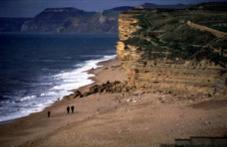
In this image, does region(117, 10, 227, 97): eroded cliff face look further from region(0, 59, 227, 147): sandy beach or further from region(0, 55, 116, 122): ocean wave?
region(0, 55, 116, 122): ocean wave

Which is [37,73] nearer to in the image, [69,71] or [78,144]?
[69,71]

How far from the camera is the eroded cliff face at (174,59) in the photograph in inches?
1382

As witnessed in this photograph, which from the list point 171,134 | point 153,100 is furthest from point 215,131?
point 153,100

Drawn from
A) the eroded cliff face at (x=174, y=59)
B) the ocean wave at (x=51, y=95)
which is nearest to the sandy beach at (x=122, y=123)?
the eroded cliff face at (x=174, y=59)

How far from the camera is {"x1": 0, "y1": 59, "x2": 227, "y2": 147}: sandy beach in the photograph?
23484mm

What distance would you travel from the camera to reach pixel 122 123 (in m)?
27.1

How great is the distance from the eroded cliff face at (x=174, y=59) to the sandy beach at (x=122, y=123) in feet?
5.53

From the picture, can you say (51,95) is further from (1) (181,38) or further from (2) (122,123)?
(2) (122,123)

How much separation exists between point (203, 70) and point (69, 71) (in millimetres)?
39500

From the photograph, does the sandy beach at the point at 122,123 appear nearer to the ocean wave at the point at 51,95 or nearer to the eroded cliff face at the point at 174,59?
the eroded cliff face at the point at 174,59

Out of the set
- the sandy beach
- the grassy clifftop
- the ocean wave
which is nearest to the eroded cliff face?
the grassy clifftop

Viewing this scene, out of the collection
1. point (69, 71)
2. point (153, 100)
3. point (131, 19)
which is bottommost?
point (69, 71)

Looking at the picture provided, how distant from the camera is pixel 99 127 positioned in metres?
26.7

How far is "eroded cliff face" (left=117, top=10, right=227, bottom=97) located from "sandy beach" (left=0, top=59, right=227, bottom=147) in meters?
1.69
